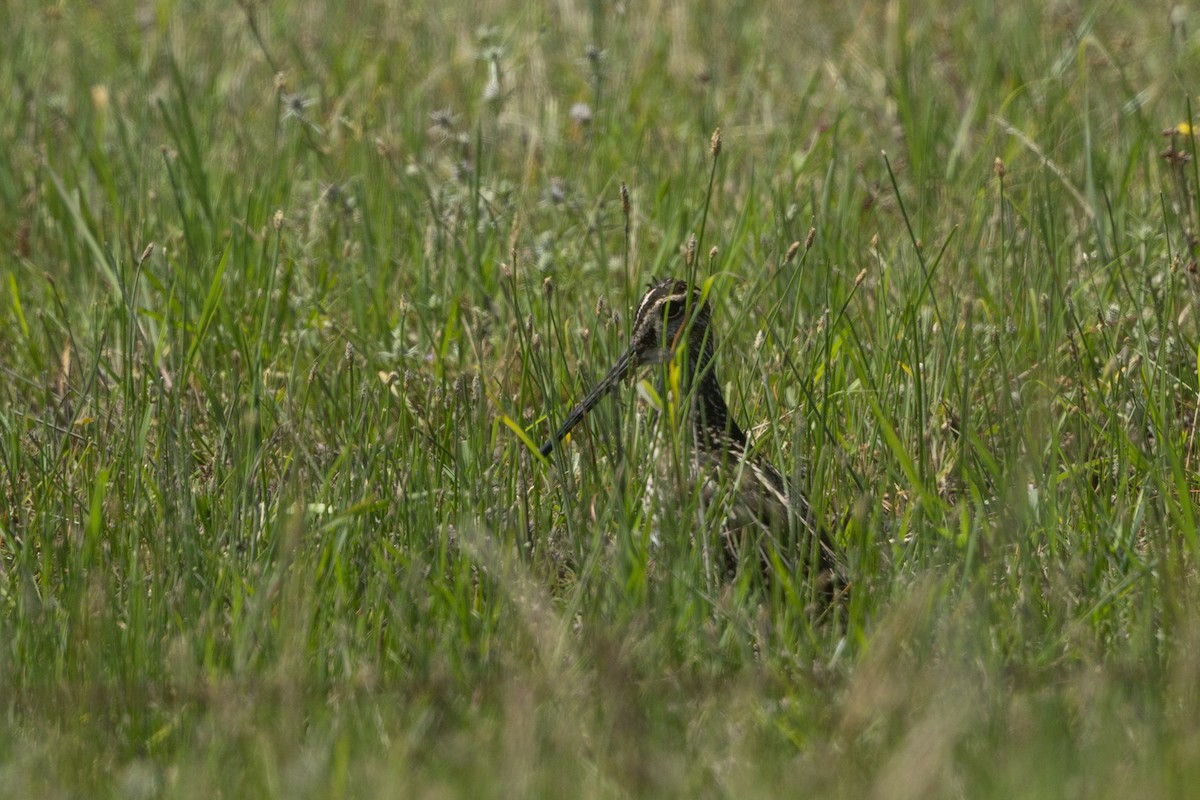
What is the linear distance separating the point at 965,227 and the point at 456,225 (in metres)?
1.62

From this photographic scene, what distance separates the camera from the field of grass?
279cm

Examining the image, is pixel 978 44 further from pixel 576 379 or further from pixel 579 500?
pixel 579 500

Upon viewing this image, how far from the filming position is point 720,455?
414cm

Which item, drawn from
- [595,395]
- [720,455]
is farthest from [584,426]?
[720,455]

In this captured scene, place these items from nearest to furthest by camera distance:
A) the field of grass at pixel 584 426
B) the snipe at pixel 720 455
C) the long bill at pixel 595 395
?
the field of grass at pixel 584 426, the snipe at pixel 720 455, the long bill at pixel 595 395

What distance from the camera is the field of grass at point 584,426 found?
9.14 feet

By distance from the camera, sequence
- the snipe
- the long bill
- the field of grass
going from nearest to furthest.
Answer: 1. the field of grass
2. the snipe
3. the long bill

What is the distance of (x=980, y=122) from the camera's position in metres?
6.64

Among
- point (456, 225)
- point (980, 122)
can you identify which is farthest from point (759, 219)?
point (980, 122)

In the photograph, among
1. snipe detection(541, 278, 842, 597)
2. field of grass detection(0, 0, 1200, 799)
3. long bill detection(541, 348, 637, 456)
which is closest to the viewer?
field of grass detection(0, 0, 1200, 799)

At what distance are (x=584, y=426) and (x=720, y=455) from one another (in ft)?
1.49

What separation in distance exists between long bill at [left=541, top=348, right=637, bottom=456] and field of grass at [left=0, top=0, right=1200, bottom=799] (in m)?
0.06

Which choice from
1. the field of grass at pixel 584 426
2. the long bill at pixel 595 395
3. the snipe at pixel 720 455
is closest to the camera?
the field of grass at pixel 584 426

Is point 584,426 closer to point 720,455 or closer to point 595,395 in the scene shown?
point 595,395
